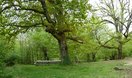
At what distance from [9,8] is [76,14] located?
5.96 metres

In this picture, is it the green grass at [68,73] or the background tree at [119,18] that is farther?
the background tree at [119,18]

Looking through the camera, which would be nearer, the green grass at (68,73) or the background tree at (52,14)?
the green grass at (68,73)

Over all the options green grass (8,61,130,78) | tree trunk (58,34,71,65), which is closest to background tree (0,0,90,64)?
tree trunk (58,34,71,65)

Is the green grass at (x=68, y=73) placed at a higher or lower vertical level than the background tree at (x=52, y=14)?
lower

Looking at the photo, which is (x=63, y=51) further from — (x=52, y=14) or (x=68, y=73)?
(x=68, y=73)

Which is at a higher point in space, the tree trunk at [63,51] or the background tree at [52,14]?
the background tree at [52,14]

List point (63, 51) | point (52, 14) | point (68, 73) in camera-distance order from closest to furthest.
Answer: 1. point (68, 73)
2. point (52, 14)
3. point (63, 51)

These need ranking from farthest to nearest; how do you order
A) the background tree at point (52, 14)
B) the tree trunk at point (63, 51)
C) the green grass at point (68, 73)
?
1. the tree trunk at point (63, 51)
2. the background tree at point (52, 14)
3. the green grass at point (68, 73)

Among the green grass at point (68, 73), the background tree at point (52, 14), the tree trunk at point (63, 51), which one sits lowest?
the green grass at point (68, 73)

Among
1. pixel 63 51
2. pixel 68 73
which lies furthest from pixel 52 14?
pixel 68 73

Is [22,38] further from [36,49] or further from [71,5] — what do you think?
[71,5]

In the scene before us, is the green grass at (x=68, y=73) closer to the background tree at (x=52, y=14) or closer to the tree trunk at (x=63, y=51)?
the background tree at (x=52, y=14)

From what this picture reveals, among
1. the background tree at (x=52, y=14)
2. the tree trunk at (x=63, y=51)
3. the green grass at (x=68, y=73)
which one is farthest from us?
the tree trunk at (x=63, y=51)

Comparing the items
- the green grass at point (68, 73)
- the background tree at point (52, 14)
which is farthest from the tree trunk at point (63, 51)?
the green grass at point (68, 73)
